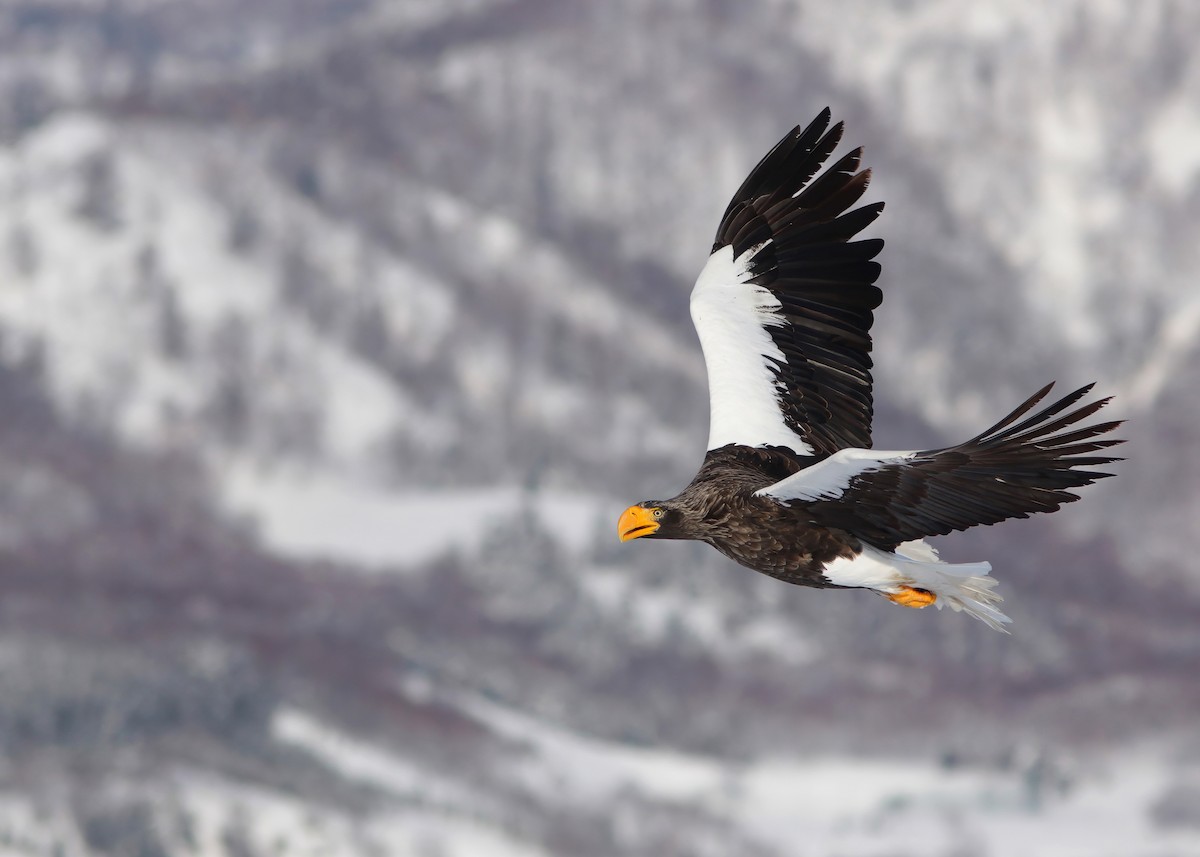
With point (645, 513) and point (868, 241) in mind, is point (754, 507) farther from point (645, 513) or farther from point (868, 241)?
point (868, 241)

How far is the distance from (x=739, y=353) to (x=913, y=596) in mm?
5872

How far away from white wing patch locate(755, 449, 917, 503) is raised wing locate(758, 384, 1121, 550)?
1 cm

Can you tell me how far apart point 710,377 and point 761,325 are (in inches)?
44.1

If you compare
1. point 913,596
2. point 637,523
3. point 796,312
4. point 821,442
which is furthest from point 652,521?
point 796,312

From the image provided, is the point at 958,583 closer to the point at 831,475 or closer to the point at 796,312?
the point at 831,475

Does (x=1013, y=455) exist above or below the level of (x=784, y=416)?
below

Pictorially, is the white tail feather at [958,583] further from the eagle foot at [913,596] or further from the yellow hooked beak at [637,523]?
the yellow hooked beak at [637,523]

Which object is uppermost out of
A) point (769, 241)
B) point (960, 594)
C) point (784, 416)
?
point (769, 241)

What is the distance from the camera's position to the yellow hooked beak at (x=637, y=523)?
2492cm

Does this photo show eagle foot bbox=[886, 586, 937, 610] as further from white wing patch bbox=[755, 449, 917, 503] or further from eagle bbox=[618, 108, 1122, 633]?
white wing patch bbox=[755, 449, 917, 503]

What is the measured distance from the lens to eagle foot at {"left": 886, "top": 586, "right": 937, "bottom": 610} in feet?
79.9

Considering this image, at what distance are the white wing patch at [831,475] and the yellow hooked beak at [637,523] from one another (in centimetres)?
161

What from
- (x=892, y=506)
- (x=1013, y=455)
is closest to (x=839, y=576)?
(x=892, y=506)

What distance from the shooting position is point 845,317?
2845 centimetres
